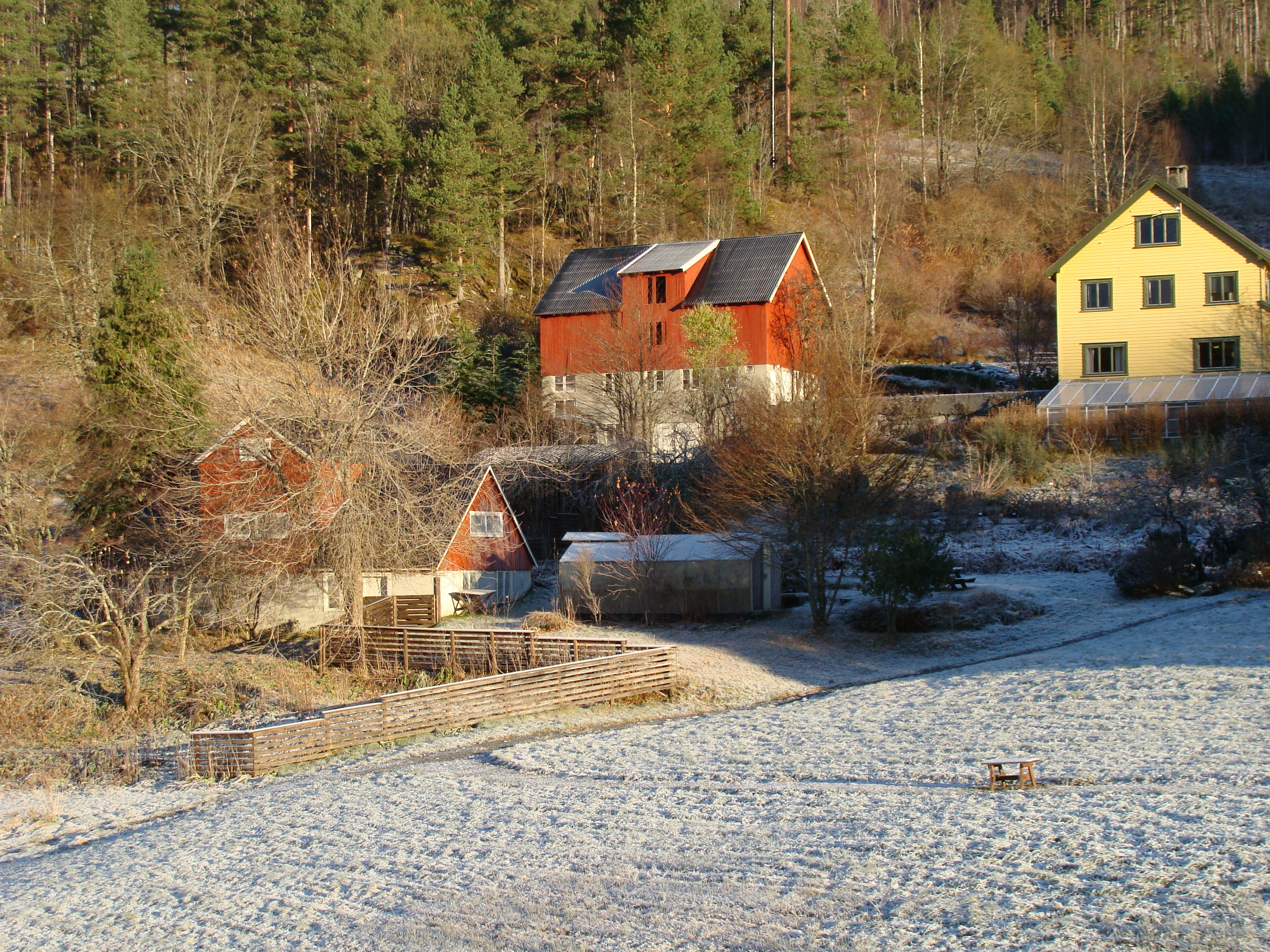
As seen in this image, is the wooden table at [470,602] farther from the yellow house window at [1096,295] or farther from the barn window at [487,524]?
the yellow house window at [1096,295]

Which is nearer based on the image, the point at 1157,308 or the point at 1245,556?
the point at 1245,556

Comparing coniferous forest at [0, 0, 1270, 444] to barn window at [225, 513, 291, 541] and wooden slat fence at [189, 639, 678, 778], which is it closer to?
barn window at [225, 513, 291, 541]

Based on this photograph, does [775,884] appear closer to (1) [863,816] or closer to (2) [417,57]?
(1) [863,816]

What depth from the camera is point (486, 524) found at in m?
31.3

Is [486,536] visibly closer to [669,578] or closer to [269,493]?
[669,578]

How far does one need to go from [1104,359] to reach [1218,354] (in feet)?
13.2

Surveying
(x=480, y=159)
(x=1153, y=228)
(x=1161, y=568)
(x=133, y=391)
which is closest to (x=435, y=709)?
(x=133, y=391)

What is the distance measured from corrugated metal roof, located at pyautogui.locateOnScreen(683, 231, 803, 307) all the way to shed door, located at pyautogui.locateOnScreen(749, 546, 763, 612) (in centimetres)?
1649

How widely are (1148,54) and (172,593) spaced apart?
8544 cm

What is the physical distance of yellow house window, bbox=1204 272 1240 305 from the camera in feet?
131

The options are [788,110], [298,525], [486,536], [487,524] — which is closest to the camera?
[298,525]

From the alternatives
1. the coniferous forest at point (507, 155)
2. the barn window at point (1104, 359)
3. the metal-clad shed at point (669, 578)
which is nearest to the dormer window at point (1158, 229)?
the barn window at point (1104, 359)

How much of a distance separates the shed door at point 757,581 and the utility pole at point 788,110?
38.5 metres

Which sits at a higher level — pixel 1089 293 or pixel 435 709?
pixel 1089 293
